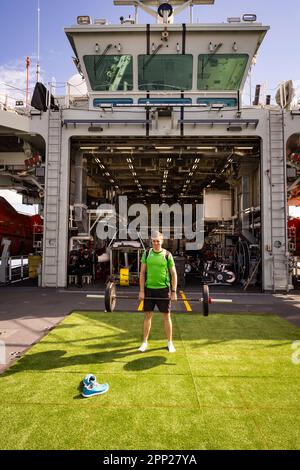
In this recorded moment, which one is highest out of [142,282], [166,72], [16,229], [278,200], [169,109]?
[166,72]

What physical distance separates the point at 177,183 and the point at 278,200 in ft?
40.1

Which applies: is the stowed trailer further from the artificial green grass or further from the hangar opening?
the artificial green grass

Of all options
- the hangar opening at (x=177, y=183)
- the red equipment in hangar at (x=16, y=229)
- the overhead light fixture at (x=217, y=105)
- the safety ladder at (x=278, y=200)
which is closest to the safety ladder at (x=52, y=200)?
the hangar opening at (x=177, y=183)

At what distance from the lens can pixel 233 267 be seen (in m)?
16.7

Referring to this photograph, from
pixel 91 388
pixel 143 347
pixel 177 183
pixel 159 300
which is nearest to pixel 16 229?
pixel 177 183

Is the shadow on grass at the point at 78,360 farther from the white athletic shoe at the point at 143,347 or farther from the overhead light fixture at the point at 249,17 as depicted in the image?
the overhead light fixture at the point at 249,17

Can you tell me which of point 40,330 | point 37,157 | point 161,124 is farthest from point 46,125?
point 40,330

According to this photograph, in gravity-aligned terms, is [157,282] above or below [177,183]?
below

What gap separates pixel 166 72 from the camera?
12.8 metres

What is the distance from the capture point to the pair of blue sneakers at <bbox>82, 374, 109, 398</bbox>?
3779 mm

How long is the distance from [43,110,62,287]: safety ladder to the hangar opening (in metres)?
1.10

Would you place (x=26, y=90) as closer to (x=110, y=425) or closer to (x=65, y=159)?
(x=65, y=159)

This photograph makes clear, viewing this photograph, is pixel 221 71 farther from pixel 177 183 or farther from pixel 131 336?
pixel 177 183

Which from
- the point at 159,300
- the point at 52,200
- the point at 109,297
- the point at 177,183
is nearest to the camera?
the point at 159,300
